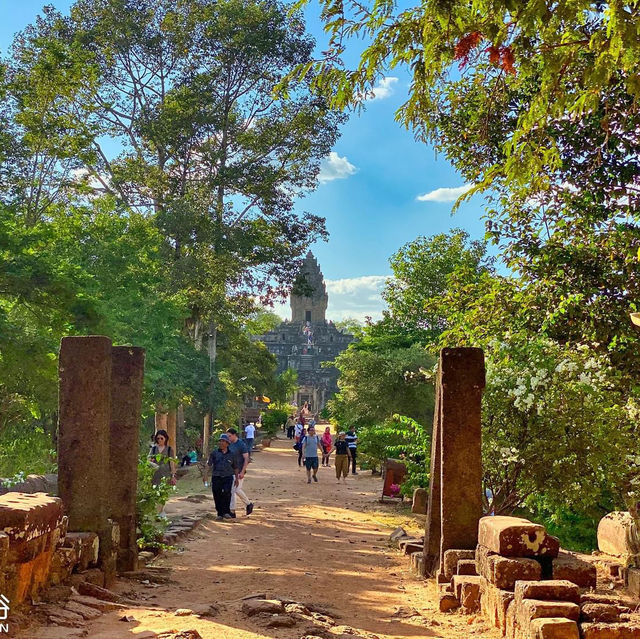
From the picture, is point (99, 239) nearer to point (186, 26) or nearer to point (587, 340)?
point (186, 26)

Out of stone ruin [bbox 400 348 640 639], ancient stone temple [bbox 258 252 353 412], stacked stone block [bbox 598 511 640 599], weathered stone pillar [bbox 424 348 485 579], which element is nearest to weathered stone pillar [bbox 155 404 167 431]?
stacked stone block [bbox 598 511 640 599]

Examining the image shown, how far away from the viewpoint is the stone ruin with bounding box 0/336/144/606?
16.3 ft

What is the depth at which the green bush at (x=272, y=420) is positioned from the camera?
129ft

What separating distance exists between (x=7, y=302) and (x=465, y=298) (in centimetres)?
731

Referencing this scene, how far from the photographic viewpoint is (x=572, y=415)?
852 centimetres

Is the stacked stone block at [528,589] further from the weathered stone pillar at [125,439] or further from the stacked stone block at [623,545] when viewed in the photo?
the weathered stone pillar at [125,439]

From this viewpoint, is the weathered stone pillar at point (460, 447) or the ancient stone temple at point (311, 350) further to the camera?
the ancient stone temple at point (311, 350)

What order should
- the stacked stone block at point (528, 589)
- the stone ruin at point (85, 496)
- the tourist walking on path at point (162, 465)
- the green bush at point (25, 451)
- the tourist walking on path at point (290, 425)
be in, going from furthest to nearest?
the tourist walking on path at point (290, 425), the green bush at point (25, 451), the tourist walking on path at point (162, 465), the stone ruin at point (85, 496), the stacked stone block at point (528, 589)

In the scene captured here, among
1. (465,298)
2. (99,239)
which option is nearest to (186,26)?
(99,239)

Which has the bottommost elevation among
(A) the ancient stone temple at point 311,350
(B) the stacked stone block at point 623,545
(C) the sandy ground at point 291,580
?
(C) the sandy ground at point 291,580

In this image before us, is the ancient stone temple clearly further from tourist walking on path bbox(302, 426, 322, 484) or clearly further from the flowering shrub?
the flowering shrub

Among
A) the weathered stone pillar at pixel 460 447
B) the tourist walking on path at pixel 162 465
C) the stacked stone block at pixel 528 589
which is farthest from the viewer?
the tourist walking on path at pixel 162 465

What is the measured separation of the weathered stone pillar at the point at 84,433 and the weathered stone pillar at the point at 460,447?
3138mm

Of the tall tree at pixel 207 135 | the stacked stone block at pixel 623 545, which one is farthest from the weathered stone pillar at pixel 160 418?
the stacked stone block at pixel 623 545
